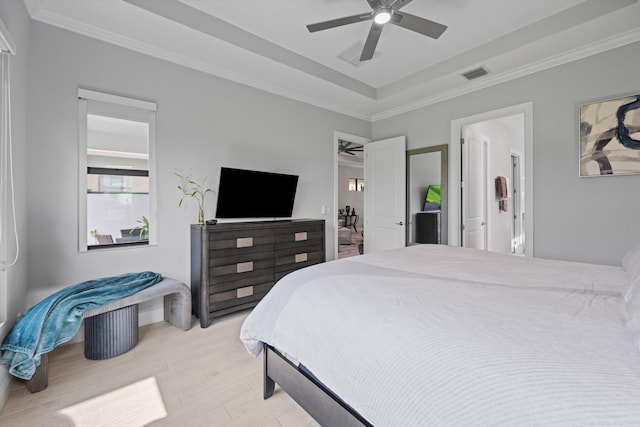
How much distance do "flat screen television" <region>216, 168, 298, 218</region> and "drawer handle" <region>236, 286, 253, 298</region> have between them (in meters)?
0.82

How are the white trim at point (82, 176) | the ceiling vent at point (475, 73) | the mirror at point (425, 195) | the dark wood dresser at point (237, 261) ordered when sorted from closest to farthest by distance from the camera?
the white trim at point (82, 176), the dark wood dresser at point (237, 261), the ceiling vent at point (475, 73), the mirror at point (425, 195)

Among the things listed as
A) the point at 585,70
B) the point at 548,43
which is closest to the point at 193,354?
the point at 548,43

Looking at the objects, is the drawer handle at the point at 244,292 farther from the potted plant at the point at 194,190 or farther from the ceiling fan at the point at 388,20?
the ceiling fan at the point at 388,20

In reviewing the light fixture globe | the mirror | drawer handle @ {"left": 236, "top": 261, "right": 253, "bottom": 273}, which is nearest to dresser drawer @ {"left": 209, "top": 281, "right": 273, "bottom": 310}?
drawer handle @ {"left": 236, "top": 261, "right": 253, "bottom": 273}

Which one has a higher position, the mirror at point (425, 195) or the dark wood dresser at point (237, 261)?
the mirror at point (425, 195)

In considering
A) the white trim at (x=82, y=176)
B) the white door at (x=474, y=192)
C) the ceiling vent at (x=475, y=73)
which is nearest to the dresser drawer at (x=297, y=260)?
the white trim at (x=82, y=176)

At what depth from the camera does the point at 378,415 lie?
33.9 inches

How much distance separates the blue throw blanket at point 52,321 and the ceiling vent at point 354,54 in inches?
125

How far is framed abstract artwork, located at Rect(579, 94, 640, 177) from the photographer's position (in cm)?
247

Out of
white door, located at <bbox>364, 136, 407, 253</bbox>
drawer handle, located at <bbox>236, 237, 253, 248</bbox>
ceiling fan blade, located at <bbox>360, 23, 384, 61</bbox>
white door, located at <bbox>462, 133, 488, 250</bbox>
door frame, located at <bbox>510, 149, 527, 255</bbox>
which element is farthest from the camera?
door frame, located at <bbox>510, 149, 527, 255</bbox>

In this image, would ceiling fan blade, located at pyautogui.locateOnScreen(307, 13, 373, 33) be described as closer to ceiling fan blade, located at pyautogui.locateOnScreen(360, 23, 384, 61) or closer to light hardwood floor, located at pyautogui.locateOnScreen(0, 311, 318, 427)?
ceiling fan blade, located at pyautogui.locateOnScreen(360, 23, 384, 61)

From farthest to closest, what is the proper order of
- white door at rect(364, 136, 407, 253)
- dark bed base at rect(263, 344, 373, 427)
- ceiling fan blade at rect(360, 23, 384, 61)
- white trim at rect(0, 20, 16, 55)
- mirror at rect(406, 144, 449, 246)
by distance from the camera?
white door at rect(364, 136, 407, 253), mirror at rect(406, 144, 449, 246), ceiling fan blade at rect(360, 23, 384, 61), white trim at rect(0, 20, 16, 55), dark bed base at rect(263, 344, 373, 427)

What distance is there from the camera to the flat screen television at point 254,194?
3.04 meters

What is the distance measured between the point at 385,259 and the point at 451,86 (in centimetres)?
286
